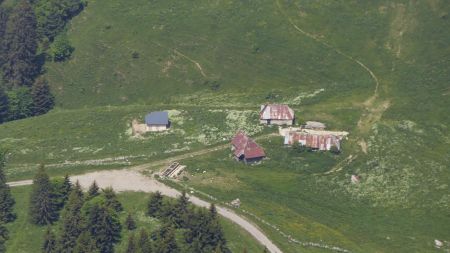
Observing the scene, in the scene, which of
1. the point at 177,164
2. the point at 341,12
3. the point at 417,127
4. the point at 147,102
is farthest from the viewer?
the point at 341,12

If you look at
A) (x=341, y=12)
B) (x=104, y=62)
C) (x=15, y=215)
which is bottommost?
(x=15, y=215)

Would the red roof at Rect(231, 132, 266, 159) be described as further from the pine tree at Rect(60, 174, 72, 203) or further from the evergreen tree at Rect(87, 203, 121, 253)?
the pine tree at Rect(60, 174, 72, 203)

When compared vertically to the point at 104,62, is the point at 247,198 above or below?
below

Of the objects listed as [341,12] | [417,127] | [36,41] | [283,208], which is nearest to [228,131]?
[283,208]

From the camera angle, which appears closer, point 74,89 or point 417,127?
point 417,127

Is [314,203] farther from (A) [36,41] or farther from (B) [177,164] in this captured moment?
(A) [36,41]

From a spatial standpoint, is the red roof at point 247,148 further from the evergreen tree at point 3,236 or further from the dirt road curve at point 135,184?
A: the evergreen tree at point 3,236

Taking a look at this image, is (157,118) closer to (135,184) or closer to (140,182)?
(140,182)
